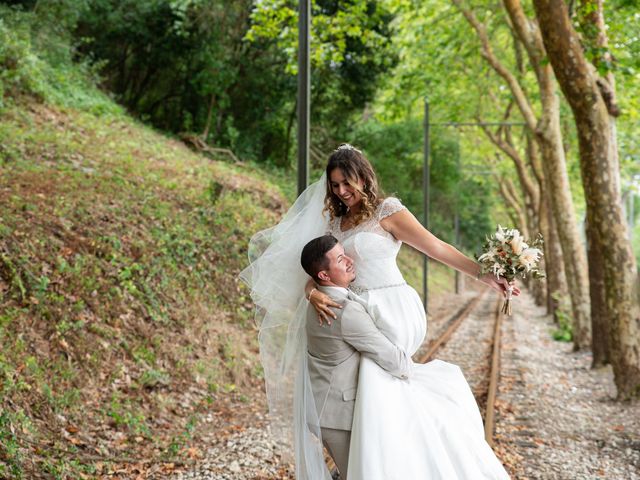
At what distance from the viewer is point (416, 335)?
12.8 feet

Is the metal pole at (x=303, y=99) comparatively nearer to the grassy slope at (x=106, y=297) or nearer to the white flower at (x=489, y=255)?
the grassy slope at (x=106, y=297)

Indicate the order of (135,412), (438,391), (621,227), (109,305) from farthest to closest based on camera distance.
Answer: (621,227) → (109,305) → (135,412) → (438,391)

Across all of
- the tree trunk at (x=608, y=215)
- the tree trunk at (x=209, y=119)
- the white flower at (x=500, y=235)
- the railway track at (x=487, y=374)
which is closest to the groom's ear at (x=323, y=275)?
the white flower at (x=500, y=235)

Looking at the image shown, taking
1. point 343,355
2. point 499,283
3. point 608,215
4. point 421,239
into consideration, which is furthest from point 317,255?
point 608,215

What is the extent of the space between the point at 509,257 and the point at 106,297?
629 cm

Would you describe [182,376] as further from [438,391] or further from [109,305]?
[438,391]

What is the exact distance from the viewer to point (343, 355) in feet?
11.8

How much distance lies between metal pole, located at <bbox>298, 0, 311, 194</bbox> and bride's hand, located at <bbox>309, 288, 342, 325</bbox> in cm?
383

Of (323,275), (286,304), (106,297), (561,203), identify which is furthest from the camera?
(561,203)

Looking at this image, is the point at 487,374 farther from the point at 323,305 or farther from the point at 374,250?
the point at 323,305

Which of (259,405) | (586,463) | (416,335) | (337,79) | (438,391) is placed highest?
Result: (337,79)

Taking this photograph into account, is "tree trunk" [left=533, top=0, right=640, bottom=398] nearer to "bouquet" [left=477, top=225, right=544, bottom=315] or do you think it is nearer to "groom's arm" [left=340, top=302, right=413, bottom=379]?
"bouquet" [left=477, top=225, right=544, bottom=315]

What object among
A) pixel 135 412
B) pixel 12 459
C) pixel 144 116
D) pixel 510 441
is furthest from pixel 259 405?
pixel 144 116

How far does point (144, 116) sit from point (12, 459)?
17.3m
